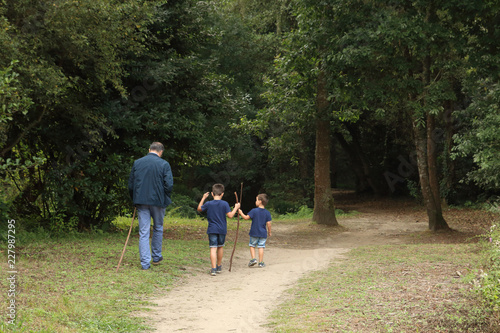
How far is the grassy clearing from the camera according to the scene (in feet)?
17.4

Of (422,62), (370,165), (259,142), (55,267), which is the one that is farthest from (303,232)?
(370,165)

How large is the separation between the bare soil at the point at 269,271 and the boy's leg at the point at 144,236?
88 cm

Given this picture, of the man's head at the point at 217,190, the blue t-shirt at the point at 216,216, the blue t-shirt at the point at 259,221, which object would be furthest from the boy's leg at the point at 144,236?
the blue t-shirt at the point at 259,221

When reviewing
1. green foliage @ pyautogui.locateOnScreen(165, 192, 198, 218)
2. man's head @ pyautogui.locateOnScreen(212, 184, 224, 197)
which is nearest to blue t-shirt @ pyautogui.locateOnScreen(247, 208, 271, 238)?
man's head @ pyautogui.locateOnScreen(212, 184, 224, 197)

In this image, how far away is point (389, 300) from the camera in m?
6.25

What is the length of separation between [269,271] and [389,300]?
143 inches

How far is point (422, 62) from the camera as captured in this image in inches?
610

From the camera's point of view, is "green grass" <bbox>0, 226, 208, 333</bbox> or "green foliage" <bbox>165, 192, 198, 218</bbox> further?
"green foliage" <bbox>165, 192, 198, 218</bbox>

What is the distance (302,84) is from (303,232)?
5470 millimetres

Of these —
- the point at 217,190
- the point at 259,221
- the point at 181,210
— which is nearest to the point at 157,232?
the point at 217,190

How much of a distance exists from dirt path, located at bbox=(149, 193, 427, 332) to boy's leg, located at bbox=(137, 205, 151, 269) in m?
0.88

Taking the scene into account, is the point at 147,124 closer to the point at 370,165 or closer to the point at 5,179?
the point at 5,179

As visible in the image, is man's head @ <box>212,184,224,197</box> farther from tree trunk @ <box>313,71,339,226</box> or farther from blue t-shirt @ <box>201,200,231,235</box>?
tree trunk @ <box>313,71,339,226</box>

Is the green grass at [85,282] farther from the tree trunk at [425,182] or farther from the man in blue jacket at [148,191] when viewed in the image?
the tree trunk at [425,182]
